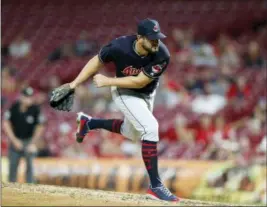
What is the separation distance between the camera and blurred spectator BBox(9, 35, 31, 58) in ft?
55.5

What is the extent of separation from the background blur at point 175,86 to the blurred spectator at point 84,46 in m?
0.03

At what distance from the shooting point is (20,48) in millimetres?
17141

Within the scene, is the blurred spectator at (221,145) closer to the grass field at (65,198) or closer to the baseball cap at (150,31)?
the grass field at (65,198)

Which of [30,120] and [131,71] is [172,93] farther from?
[131,71]

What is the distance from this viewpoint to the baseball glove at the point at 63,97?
7137 millimetres

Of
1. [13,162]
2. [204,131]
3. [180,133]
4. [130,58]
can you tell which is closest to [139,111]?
[130,58]

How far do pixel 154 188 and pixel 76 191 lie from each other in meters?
0.97

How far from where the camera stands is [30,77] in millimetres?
15820

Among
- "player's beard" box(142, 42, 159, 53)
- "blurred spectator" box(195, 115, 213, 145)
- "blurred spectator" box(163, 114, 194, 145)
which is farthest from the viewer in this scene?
"blurred spectator" box(163, 114, 194, 145)

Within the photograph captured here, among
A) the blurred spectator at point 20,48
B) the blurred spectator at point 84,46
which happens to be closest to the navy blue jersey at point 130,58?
the blurred spectator at point 84,46

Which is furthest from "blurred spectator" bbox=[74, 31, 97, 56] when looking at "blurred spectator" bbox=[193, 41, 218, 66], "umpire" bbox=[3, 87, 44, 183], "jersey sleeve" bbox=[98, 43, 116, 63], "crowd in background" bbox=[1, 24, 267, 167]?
"jersey sleeve" bbox=[98, 43, 116, 63]

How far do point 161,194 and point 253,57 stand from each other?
731 centimetres

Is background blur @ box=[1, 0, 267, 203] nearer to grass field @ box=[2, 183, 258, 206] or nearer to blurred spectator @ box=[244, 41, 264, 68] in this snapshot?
blurred spectator @ box=[244, 41, 264, 68]

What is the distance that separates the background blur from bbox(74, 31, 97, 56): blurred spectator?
3cm
